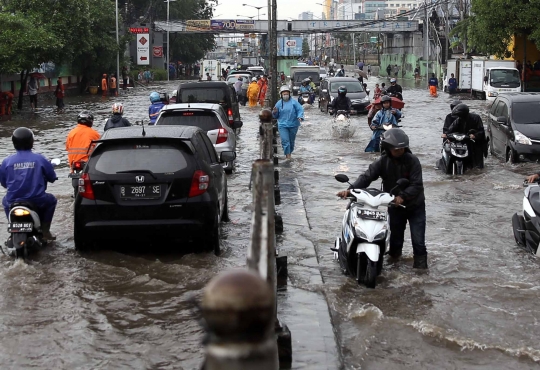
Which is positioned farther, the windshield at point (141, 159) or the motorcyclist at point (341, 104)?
the motorcyclist at point (341, 104)

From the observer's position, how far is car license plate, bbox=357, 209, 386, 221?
24.7 ft

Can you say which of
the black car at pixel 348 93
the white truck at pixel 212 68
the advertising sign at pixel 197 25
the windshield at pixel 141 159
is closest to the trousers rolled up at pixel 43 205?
the windshield at pixel 141 159

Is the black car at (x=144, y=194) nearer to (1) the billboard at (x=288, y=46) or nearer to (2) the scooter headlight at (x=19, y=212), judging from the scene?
(2) the scooter headlight at (x=19, y=212)

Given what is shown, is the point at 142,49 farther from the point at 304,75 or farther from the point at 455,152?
the point at 455,152

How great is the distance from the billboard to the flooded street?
75845 millimetres

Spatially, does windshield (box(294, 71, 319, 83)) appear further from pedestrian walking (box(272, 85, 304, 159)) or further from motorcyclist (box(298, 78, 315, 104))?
pedestrian walking (box(272, 85, 304, 159))

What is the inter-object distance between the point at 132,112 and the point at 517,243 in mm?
27897

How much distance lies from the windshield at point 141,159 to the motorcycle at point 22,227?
2.84 feet

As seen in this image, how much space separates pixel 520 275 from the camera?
8.34m

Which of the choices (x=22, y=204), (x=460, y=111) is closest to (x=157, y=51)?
(x=460, y=111)

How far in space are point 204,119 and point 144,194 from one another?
6618mm

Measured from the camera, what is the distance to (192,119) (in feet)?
48.2

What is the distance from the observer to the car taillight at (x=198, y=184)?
8.55m

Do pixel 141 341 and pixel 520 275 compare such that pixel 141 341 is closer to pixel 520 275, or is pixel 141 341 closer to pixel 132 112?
pixel 520 275
